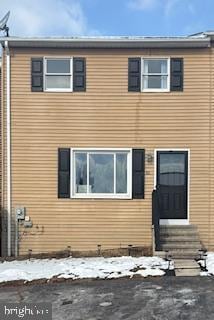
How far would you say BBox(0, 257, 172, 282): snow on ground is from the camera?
951 centimetres

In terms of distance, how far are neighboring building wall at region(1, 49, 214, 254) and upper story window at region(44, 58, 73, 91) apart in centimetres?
21

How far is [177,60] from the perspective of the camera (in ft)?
40.8

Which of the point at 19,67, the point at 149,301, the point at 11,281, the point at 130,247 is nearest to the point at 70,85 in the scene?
the point at 19,67

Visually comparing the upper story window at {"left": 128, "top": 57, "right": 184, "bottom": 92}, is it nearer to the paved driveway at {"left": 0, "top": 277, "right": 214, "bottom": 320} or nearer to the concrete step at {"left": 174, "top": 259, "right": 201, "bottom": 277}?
the concrete step at {"left": 174, "top": 259, "right": 201, "bottom": 277}

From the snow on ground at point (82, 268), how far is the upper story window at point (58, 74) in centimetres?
460

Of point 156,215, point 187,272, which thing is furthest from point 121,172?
point 187,272

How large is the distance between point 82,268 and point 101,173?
3244 mm

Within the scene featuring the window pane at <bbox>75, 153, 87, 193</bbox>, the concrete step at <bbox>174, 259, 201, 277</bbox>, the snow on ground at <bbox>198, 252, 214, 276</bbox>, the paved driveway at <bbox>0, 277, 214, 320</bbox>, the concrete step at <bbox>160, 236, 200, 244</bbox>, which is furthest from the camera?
the window pane at <bbox>75, 153, 87, 193</bbox>

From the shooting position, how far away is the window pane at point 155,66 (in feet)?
41.2

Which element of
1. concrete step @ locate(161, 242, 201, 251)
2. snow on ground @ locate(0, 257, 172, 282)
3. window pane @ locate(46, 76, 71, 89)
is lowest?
snow on ground @ locate(0, 257, 172, 282)

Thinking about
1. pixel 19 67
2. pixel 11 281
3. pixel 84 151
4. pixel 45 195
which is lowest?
pixel 11 281

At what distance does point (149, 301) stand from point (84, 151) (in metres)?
5.67

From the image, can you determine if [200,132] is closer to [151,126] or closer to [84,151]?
[151,126]

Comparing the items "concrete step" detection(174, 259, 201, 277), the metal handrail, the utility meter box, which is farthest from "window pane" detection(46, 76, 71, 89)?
"concrete step" detection(174, 259, 201, 277)
